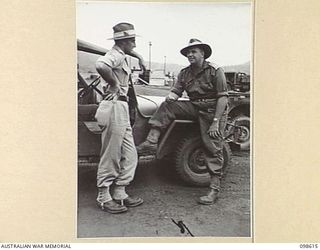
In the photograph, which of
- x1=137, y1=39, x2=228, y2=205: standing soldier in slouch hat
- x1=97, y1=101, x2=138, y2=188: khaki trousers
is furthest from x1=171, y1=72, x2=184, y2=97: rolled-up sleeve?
x1=97, y1=101, x2=138, y2=188: khaki trousers

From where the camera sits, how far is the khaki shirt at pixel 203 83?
91 cm

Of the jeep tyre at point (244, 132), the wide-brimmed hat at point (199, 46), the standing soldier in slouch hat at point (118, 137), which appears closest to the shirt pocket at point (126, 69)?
the standing soldier in slouch hat at point (118, 137)

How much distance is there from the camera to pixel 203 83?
92 centimetres

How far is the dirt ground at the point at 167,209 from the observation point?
2.96ft

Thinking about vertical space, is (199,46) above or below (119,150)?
above

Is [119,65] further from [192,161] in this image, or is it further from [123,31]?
[192,161]

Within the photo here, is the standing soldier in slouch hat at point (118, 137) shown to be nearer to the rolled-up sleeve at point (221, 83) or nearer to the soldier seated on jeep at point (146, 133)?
the soldier seated on jeep at point (146, 133)

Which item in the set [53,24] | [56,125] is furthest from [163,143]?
[53,24]

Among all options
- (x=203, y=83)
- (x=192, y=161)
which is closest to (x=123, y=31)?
(x=203, y=83)

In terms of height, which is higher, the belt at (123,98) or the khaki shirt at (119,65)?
the khaki shirt at (119,65)

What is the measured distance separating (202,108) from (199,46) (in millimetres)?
126

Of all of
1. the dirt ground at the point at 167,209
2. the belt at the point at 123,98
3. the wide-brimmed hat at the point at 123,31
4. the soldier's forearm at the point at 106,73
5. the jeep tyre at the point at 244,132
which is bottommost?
the dirt ground at the point at 167,209

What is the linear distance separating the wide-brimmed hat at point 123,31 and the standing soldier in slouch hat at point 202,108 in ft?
0.44

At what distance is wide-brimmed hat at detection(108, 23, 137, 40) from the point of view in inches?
35.4
